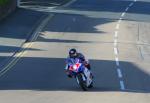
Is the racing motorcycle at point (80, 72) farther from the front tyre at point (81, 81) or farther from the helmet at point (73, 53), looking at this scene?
the helmet at point (73, 53)

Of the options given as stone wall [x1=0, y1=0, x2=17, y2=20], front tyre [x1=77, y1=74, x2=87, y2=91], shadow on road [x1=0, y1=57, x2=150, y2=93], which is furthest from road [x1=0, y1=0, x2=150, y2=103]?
stone wall [x1=0, y1=0, x2=17, y2=20]

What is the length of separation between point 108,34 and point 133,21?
26.3ft

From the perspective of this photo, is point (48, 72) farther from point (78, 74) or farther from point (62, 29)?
point (62, 29)

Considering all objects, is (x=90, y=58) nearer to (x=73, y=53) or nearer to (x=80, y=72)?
(x=73, y=53)

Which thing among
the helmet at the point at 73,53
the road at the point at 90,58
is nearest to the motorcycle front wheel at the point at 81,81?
the road at the point at 90,58

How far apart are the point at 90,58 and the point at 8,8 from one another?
57.6 feet

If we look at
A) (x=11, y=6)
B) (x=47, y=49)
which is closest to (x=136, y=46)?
(x=47, y=49)

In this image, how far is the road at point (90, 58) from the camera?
21.4m

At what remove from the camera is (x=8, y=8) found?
1906 inches

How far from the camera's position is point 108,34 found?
1687 inches

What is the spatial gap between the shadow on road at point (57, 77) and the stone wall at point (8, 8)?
1468 centimetres

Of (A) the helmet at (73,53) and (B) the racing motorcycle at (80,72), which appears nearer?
(B) the racing motorcycle at (80,72)

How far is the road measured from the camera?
21422mm

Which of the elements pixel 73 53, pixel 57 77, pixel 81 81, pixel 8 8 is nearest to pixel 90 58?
pixel 57 77
